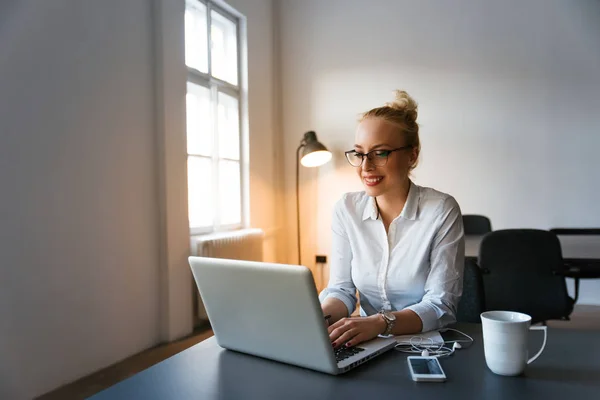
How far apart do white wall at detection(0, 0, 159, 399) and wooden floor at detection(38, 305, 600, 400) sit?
56 millimetres

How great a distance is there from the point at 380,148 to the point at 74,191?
1952 mm

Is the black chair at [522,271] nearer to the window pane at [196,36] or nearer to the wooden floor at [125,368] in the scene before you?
the wooden floor at [125,368]

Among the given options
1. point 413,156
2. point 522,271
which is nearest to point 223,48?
point 522,271

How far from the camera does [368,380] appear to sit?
941 millimetres

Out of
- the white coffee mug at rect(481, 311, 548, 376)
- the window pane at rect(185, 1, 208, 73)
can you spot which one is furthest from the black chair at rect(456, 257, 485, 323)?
the window pane at rect(185, 1, 208, 73)

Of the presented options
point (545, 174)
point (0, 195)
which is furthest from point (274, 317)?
point (545, 174)

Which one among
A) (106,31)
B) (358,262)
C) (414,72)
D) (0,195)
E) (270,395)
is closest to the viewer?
(270,395)

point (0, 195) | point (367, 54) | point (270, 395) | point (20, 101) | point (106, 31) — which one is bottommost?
point (270, 395)

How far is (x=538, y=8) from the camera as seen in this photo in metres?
4.55

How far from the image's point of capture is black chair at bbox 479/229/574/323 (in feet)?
8.38

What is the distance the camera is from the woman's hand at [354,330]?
111cm

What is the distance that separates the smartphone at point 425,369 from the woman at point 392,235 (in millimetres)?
337

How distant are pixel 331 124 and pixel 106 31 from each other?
2685 mm

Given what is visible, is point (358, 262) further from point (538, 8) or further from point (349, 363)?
point (538, 8)
